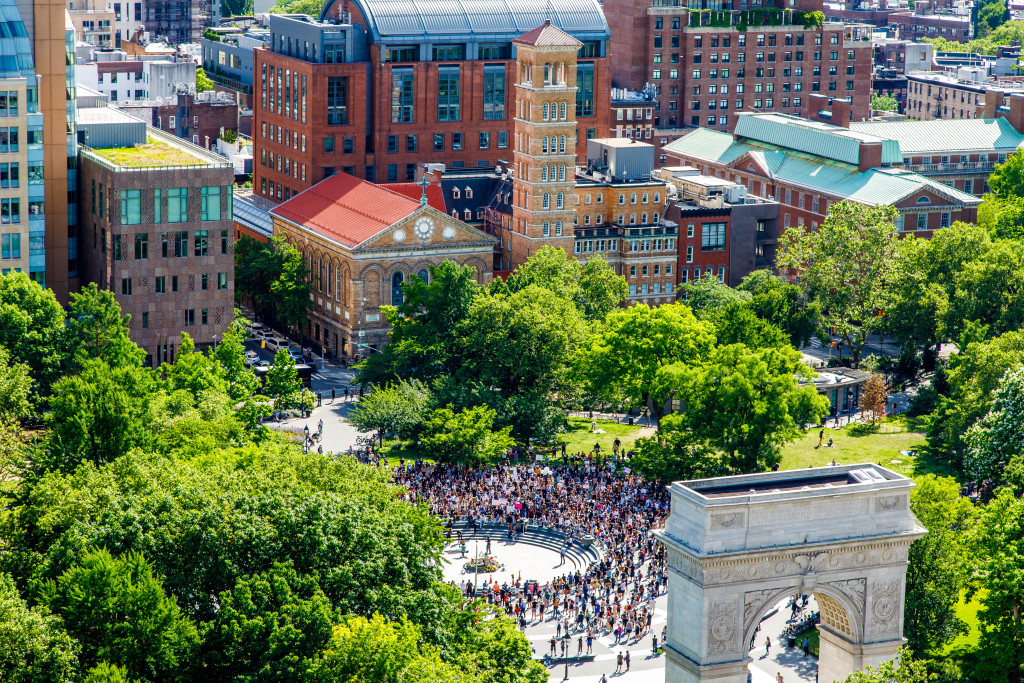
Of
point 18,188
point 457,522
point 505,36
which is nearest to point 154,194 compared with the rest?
point 18,188

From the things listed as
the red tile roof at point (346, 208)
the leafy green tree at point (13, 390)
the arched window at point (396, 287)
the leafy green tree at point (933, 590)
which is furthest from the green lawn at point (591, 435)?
the leafy green tree at point (933, 590)

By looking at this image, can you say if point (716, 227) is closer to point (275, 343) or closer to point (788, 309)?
point (788, 309)

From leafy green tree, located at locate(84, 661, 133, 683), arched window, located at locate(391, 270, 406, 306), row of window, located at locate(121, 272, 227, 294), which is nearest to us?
leafy green tree, located at locate(84, 661, 133, 683)

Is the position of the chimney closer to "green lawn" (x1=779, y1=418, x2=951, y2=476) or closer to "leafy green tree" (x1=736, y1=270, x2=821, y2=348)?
"leafy green tree" (x1=736, y1=270, x2=821, y2=348)

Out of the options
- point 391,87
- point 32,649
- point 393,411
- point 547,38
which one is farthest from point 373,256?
point 32,649

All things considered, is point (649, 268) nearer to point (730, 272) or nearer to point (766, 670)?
point (730, 272)

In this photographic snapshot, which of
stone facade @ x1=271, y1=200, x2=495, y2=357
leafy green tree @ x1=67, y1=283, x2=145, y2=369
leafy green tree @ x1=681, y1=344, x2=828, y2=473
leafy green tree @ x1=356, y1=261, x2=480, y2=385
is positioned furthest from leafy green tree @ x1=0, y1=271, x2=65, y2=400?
leafy green tree @ x1=681, y1=344, x2=828, y2=473
